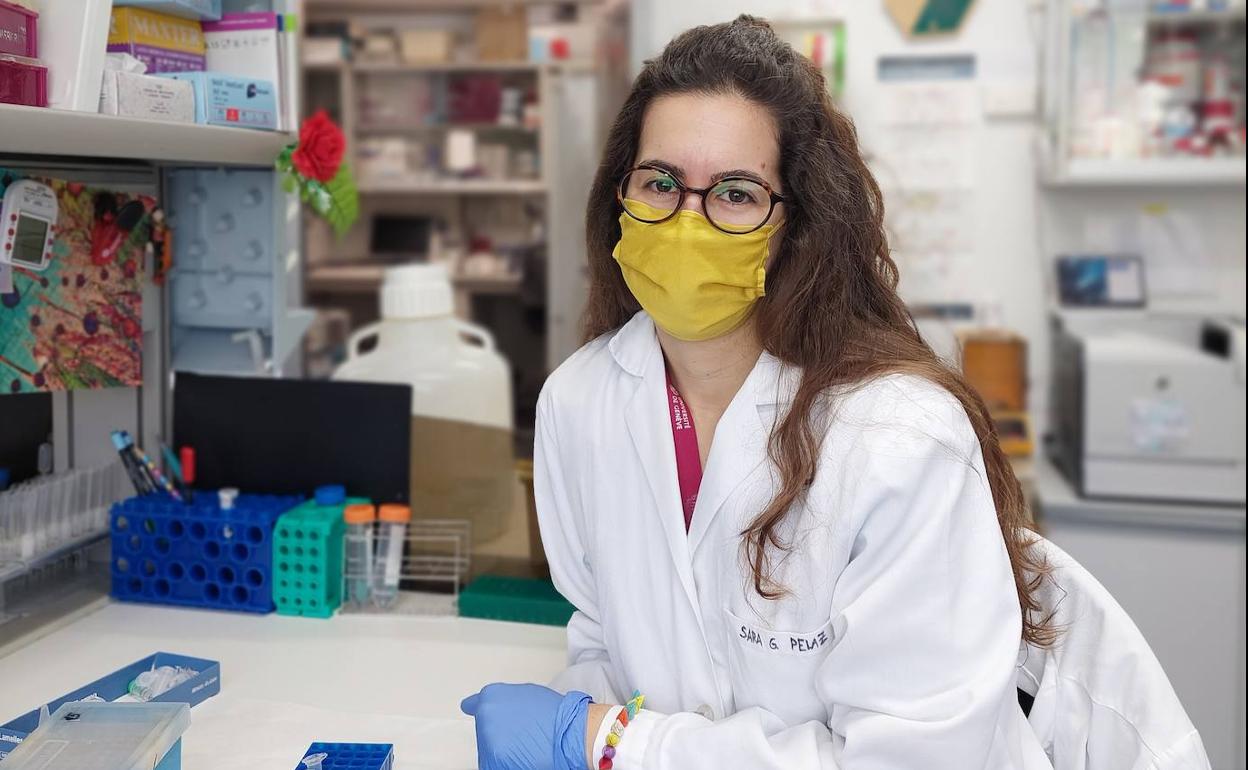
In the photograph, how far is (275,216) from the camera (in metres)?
1.88

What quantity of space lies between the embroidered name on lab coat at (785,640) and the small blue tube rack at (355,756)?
42 cm

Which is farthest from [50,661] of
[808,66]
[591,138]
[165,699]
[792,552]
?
[591,138]

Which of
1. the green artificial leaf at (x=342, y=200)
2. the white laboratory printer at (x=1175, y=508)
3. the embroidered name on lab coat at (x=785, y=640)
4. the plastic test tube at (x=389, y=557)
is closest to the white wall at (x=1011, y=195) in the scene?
the white laboratory printer at (x=1175, y=508)

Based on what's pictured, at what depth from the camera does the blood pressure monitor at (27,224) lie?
154cm

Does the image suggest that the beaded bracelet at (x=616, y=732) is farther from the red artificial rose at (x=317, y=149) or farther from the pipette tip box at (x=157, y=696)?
the red artificial rose at (x=317, y=149)

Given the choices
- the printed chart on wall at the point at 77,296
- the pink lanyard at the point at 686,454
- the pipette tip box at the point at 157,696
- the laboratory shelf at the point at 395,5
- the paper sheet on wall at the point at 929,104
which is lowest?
the pipette tip box at the point at 157,696

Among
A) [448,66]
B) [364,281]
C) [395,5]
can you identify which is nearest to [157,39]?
[364,281]

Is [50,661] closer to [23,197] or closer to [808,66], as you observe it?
[23,197]

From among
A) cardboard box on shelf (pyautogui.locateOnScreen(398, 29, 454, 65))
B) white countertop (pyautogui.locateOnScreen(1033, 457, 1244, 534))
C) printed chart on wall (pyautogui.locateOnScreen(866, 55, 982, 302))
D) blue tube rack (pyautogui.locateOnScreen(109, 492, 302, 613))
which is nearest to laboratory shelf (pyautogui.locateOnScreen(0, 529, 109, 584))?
blue tube rack (pyautogui.locateOnScreen(109, 492, 302, 613))

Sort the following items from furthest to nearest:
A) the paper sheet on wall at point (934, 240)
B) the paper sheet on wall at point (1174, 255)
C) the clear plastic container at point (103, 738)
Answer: the paper sheet on wall at point (934, 240)
the paper sheet on wall at point (1174, 255)
the clear plastic container at point (103, 738)

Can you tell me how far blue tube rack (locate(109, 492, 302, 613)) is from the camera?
5.50 feet

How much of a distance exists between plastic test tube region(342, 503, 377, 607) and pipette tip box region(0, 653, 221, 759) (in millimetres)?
310

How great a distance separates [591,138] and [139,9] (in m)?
4.33

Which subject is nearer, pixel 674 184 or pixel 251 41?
pixel 674 184
